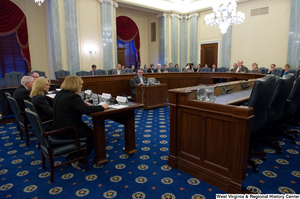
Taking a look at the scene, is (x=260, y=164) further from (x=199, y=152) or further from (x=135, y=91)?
(x=135, y=91)

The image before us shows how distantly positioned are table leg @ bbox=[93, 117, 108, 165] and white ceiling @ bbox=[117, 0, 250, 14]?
9298 millimetres

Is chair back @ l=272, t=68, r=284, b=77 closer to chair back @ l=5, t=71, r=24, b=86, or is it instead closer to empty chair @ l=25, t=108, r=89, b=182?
empty chair @ l=25, t=108, r=89, b=182

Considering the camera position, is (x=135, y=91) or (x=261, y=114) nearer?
(x=261, y=114)

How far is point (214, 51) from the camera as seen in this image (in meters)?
12.2

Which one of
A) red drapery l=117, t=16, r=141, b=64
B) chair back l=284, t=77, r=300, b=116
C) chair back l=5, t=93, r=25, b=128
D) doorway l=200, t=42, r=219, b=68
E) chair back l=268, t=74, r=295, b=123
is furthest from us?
red drapery l=117, t=16, r=141, b=64

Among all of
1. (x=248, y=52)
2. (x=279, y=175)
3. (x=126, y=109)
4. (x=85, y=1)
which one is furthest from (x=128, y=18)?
(x=279, y=175)

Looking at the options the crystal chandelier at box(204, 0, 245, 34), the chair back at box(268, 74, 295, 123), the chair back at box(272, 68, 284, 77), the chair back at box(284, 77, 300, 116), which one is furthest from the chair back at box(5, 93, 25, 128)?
the chair back at box(272, 68, 284, 77)

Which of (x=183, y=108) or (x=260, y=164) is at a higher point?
(x=183, y=108)

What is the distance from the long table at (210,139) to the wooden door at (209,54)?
10030mm

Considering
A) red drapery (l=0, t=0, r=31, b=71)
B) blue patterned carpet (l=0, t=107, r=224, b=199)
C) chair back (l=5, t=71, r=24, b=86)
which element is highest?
red drapery (l=0, t=0, r=31, b=71)

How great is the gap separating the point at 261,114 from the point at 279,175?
0.77 metres

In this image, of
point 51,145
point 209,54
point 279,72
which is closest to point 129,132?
point 51,145

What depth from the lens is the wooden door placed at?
12.2 m

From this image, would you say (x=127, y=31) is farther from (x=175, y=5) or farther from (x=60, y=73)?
(x=60, y=73)
